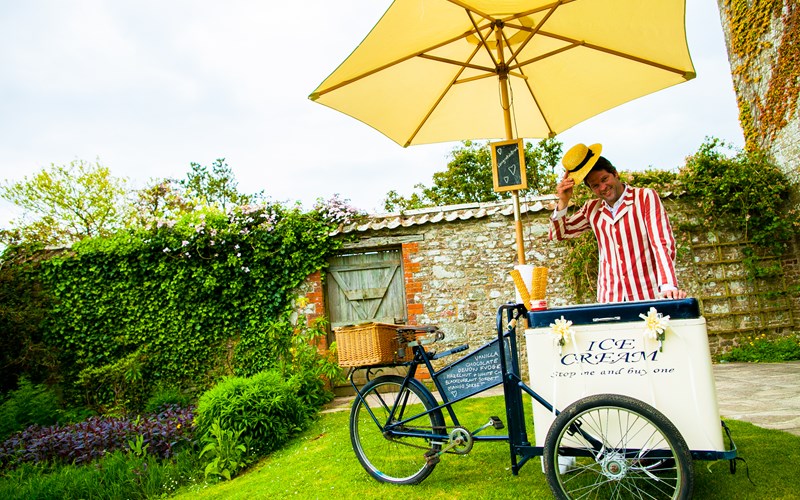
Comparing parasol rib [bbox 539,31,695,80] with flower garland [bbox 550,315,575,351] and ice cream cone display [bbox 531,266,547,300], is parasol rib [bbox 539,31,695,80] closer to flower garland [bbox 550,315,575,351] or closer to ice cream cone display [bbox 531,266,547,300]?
ice cream cone display [bbox 531,266,547,300]

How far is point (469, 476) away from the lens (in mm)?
3068

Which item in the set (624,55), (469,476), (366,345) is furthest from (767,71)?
(366,345)

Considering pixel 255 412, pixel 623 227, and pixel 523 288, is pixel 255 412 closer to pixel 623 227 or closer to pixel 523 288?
pixel 523 288

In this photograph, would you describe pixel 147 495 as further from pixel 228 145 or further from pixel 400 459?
pixel 228 145

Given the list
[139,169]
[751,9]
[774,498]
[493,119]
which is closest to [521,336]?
[493,119]

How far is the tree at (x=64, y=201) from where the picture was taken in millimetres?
15336

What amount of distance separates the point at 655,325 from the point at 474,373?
1044mm

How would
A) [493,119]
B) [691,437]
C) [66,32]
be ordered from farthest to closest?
1. [66,32]
2. [493,119]
3. [691,437]

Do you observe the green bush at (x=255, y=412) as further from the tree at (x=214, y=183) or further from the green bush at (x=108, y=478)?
the tree at (x=214, y=183)

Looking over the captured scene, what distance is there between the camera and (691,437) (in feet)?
6.77

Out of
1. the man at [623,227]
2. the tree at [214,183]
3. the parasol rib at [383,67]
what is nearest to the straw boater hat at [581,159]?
the man at [623,227]

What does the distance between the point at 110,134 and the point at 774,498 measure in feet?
63.4

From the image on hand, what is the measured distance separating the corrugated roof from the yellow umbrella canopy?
307 cm

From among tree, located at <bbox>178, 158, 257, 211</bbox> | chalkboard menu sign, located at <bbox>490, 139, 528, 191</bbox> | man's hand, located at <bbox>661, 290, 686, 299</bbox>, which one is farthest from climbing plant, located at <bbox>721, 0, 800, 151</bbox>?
tree, located at <bbox>178, 158, 257, 211</bbox>
